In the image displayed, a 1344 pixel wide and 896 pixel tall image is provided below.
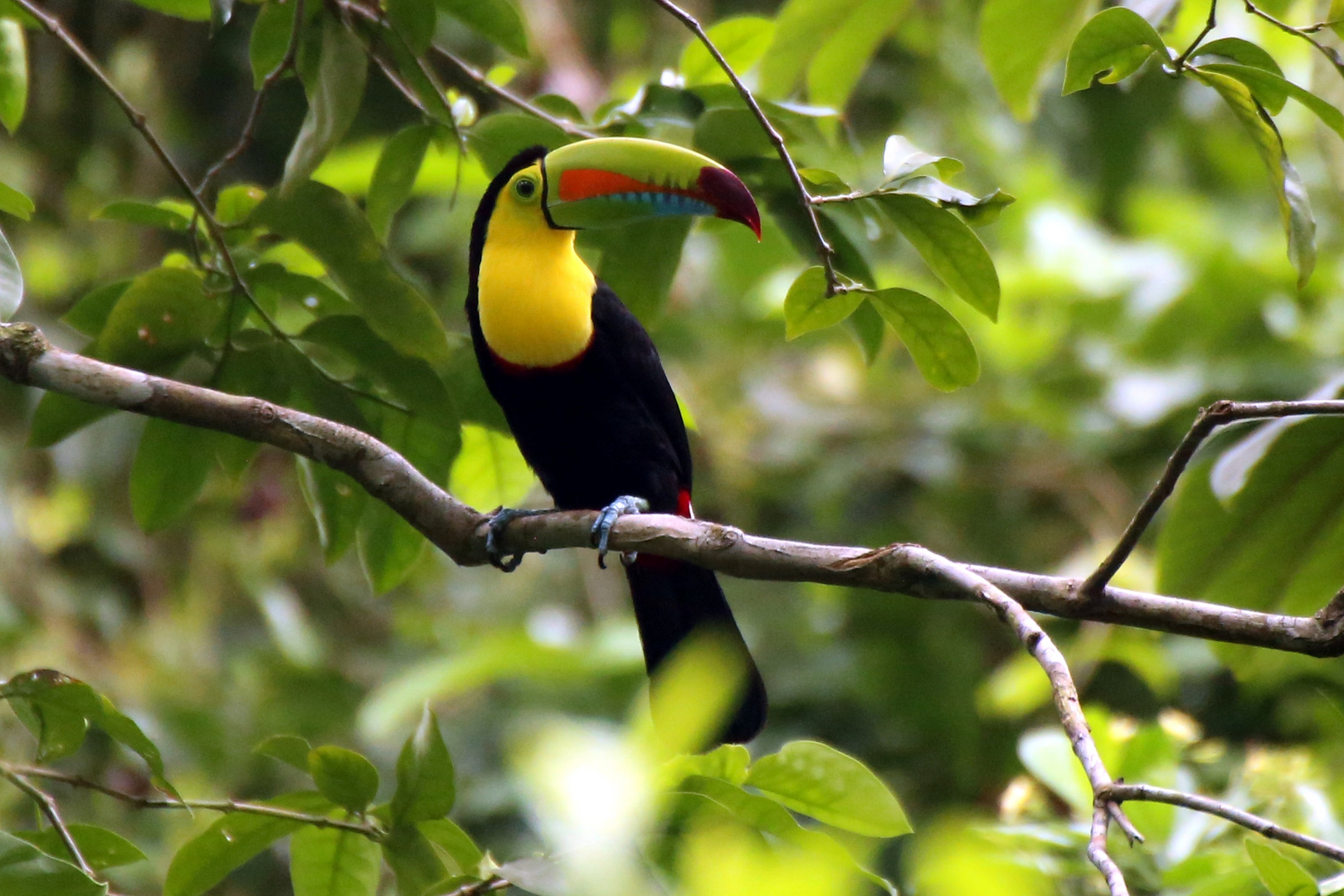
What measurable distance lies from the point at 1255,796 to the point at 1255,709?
A: 1.41 m

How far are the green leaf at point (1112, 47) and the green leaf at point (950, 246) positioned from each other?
0.23 metres

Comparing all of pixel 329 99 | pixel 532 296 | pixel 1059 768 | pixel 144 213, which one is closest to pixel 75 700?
pixel 144 213

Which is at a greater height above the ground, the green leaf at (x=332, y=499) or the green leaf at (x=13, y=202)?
the green leaf at (x=13, y=202)

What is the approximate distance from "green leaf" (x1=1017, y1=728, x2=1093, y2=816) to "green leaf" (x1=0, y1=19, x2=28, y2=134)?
6.40ft

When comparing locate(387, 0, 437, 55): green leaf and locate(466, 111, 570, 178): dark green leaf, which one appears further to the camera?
locate(466, 111, 570, 178): dark green leaf

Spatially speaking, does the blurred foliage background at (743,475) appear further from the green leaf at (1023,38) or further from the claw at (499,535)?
the claw at (499,535)

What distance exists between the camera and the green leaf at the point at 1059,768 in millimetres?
2264

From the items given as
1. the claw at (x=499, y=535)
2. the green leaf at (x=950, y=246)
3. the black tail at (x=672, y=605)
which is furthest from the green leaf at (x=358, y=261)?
the black tail at (x=672, y=605)

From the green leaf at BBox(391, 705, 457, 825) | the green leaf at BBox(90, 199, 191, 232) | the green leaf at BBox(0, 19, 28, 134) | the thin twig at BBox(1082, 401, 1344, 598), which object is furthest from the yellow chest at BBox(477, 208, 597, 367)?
the thin twig at BBox(1082, 401, 1344, 598)

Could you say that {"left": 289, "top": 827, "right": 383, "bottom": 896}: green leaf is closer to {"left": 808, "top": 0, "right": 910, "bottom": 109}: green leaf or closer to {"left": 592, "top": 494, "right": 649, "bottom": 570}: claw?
{"left": 592, "top": 494, "right": 649, "bottom": 570}: claw

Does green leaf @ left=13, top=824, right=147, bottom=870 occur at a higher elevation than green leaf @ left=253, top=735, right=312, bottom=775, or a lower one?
lower

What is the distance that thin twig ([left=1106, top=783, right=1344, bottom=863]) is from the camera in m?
1.22

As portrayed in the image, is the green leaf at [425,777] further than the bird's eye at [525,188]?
No

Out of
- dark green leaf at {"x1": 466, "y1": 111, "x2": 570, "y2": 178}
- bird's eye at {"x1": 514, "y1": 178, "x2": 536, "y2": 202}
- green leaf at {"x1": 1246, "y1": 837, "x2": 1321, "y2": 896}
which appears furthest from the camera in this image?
bird's eye at {"x1": 514, "y1": 178, "x2": 536, "y2": 202}
